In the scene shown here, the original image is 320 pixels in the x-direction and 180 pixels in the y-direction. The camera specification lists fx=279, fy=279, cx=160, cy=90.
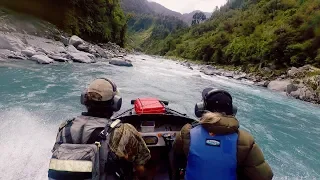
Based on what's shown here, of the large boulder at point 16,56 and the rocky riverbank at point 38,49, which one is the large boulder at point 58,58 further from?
the large boulder at point 16,56

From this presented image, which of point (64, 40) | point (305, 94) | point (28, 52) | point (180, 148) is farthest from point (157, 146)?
point (64, 40)

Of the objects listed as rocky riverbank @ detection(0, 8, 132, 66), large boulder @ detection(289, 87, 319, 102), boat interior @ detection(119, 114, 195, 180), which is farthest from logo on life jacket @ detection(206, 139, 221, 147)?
large boulder @ detection(289, 87, 319, 102)

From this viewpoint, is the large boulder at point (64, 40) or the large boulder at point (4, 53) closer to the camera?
the large boulder at point (4, 53)

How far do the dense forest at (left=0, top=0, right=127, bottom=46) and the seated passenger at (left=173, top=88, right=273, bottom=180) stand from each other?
25.1m

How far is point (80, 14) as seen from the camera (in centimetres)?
3625

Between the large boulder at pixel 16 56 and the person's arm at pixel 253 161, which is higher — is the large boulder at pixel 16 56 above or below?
below

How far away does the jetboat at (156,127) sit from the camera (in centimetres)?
380

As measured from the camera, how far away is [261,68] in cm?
3416

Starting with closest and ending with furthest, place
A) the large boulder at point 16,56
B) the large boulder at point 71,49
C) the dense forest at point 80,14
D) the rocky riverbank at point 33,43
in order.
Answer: the large boulder at point 16,56, the rocky riverbank at point 33,43, the large boulder at point 71,49, the dense forest at point 80,14

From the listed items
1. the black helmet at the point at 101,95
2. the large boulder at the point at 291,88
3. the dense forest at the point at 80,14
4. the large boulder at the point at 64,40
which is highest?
the dense forest at the point at 80,14

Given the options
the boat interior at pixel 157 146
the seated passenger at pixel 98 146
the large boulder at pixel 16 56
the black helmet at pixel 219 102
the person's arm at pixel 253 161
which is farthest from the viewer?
the large boulder at pixel 16 56

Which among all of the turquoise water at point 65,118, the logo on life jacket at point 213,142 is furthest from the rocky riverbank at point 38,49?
the logo on life jacket at point 213,142

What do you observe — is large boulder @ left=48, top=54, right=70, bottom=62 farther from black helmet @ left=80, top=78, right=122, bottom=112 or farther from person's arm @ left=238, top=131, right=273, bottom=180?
person's arm @ left=238, top=131, right=273, bottom=180

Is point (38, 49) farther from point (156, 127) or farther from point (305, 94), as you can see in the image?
point (305, 94)
